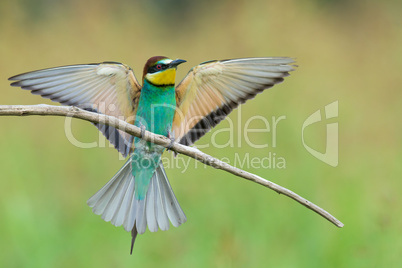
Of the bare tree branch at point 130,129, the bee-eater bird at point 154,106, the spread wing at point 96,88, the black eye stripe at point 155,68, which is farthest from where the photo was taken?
the black eye stripe at point 155,68

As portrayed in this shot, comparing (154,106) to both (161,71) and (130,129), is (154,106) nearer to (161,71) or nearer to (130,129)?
(161,71)

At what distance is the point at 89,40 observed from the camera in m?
4.34

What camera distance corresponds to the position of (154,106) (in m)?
2.35

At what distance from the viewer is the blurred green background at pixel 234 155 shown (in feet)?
8.13

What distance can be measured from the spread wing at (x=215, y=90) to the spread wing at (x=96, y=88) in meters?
0.21

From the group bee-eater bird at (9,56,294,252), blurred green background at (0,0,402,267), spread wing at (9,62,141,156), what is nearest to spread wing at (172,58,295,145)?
bee-eater bird at (9,56,294,252)

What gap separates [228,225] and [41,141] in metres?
1.38

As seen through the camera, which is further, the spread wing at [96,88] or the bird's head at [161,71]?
the bird's head at [161,71]

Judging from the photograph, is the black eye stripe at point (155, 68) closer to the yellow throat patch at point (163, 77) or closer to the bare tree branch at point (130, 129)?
the yellow throat patch at point (163, 77)

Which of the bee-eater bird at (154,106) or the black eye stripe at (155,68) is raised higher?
the black eye stripe at (155,68)

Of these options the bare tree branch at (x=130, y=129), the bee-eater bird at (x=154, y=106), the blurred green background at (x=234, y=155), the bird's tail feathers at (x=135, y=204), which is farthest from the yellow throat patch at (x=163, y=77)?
the blurred green background at (x=234, y=155)

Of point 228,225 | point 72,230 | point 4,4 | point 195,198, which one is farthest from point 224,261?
point 4,4

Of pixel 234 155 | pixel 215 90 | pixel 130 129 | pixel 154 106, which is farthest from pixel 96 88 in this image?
pixel 234 155

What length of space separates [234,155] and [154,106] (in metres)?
0.96
